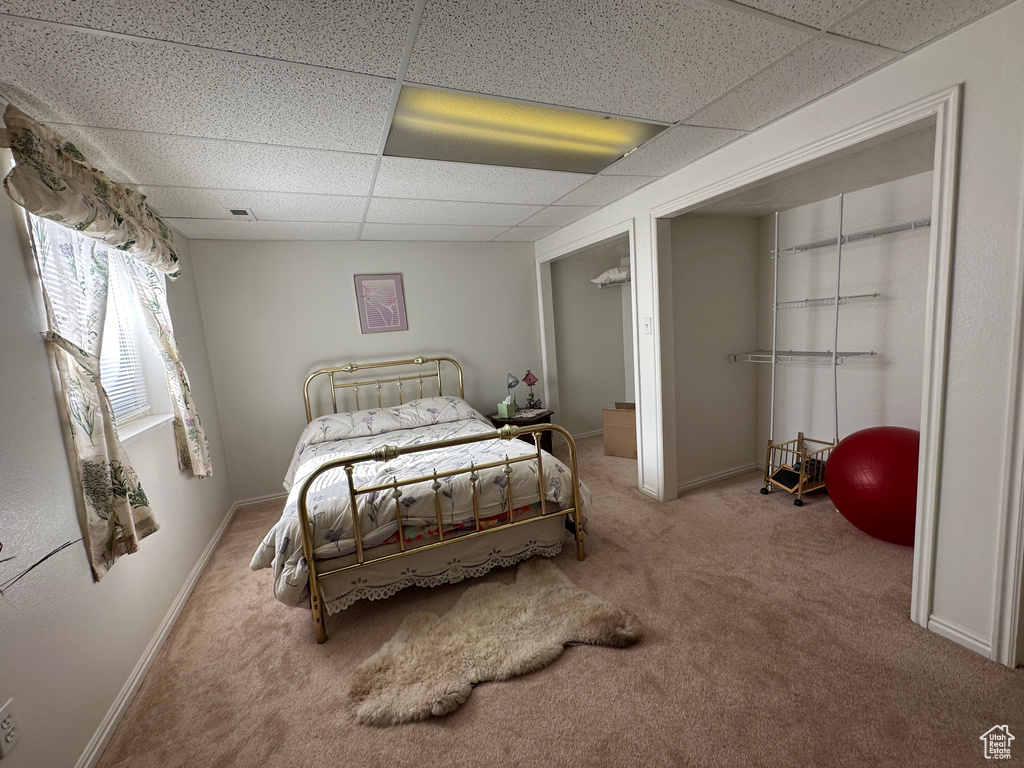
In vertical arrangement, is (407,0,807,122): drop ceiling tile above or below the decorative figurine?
above

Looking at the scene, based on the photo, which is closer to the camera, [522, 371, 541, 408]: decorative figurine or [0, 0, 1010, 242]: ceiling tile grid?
[0, 0, 1010, 242]: ceiling tile grid

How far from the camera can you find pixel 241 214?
110 inches

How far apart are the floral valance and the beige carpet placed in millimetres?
1851

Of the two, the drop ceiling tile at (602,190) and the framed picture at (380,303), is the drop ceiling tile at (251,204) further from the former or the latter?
the drop ceiling tile at (602,190)

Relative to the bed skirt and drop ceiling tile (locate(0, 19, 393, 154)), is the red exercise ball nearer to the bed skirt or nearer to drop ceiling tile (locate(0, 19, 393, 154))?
the bed skirt

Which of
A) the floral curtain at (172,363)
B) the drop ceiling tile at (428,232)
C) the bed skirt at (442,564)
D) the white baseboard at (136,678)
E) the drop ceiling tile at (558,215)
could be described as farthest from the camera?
the drop ceiling tile at (428,232)

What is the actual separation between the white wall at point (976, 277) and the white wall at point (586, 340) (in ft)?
9.37

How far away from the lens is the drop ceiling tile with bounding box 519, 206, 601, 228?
3.23m

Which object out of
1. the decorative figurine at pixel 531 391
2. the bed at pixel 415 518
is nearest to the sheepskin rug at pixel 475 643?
the bed at pixel 415 518

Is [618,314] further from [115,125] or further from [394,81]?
[115,125]

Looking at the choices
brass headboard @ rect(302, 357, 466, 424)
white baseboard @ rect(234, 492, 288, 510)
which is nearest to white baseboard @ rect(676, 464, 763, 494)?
brass headboard @ rect(302, 357, 466, 424)

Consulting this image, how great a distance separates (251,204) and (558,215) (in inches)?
83.0

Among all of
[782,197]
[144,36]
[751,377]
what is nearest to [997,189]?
[782,197]

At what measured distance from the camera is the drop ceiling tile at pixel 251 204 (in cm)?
238
